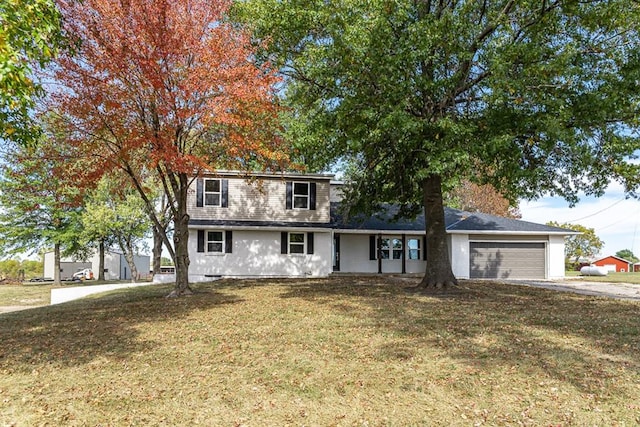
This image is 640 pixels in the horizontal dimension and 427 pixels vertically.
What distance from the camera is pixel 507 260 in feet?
77.2

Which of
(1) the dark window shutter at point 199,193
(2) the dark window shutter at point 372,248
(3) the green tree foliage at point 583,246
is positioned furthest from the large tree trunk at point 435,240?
(3) the green tree foliage at point 583,246

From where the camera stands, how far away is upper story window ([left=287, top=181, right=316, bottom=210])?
866 inches

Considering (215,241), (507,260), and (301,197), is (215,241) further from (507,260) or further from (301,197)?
(507,260)

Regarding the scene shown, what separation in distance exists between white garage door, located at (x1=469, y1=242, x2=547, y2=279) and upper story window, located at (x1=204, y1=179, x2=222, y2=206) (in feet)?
43.5

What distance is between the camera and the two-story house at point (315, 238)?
20938 mm

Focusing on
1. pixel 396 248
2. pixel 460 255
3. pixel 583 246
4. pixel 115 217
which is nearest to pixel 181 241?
pixel 396 248

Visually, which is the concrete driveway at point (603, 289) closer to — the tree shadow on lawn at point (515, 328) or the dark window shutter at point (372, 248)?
the tree shadow on lawn at point (515, 328)

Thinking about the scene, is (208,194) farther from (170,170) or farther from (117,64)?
(117,64)

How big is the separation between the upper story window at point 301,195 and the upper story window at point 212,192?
3406 millimetres

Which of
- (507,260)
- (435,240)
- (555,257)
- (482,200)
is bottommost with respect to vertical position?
(507,260)

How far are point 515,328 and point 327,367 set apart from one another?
4259 millimetres

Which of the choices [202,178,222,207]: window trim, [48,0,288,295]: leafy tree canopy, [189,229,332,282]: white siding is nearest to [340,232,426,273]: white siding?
[189,229,332,282]: white siding

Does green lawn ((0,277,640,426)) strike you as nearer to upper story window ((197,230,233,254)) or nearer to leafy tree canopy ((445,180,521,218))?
upper story window ((197,230,233,254))

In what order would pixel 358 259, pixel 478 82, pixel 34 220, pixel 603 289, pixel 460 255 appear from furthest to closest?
pixel 34 220
pixel 358 259
pixel 460 255
pixel 603 289
pixel 478 82
